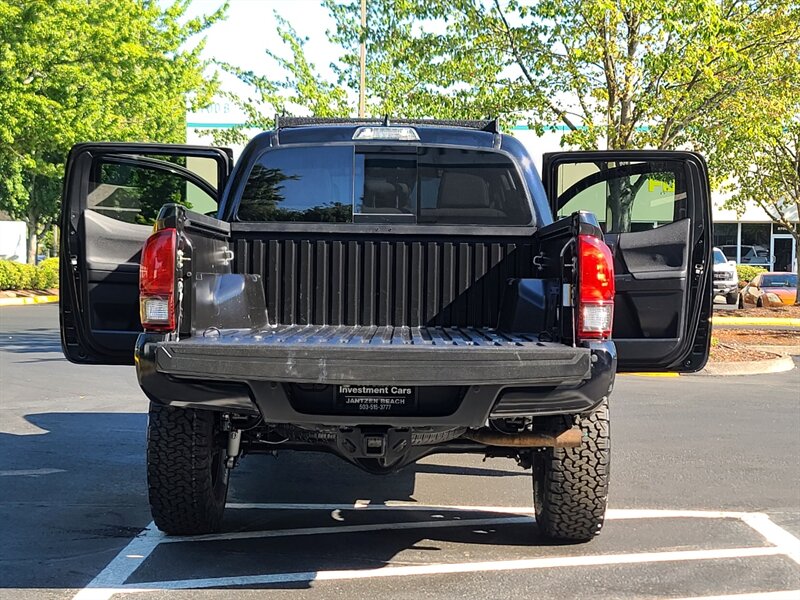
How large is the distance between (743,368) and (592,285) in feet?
34.3

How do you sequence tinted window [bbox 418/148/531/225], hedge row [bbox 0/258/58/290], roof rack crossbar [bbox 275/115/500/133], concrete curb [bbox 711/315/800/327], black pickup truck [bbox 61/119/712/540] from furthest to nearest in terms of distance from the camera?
hedge row [bbox 0/258/58/290], concrete curb [bbox 711/315/800/327], roof rack crossbar [bbox 275/115/500/133], tinted window [bbox 418/148/531/225], black pickup truck [bbox 61/119/712/540]

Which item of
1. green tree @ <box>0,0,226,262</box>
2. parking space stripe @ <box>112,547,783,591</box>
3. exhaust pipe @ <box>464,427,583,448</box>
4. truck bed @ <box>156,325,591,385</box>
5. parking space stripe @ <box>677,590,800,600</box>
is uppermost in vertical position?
green tree @ <box>0,0,226,262</box>

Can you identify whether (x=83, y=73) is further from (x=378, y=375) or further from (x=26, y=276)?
(x=378, y=375)

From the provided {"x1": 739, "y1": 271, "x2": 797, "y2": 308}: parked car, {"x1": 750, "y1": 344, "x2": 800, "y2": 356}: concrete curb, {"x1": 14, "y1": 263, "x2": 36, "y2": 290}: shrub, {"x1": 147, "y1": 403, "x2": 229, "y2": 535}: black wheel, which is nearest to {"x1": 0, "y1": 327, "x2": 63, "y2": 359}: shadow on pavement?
{"x1": 147, "y1": 403, "x2": 229, "y2": 535}: black wheel

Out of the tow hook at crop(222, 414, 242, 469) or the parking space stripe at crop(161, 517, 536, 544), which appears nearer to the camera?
the tow hook at crop(222, 414, 242, 469)

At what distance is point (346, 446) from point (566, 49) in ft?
36.8

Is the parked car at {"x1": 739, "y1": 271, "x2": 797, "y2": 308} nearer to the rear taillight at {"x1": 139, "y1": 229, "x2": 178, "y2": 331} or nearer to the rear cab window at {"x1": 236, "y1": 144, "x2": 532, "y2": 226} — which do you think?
the rear cab window at {"x1": 236, "y1": 144, "x2": 532, "y2": 226}

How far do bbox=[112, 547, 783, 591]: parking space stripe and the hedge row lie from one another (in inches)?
1054

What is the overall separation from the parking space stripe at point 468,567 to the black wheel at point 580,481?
182 millimetres

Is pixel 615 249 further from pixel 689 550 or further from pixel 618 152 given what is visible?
pixel 689 550

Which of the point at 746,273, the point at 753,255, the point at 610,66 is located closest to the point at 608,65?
the point at 610,66

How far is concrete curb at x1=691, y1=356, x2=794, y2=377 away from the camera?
13875 mm

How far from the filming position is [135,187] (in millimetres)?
6816

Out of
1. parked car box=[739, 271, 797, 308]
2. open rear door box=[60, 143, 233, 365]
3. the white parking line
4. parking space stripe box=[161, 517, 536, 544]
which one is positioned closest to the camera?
the white parking line
